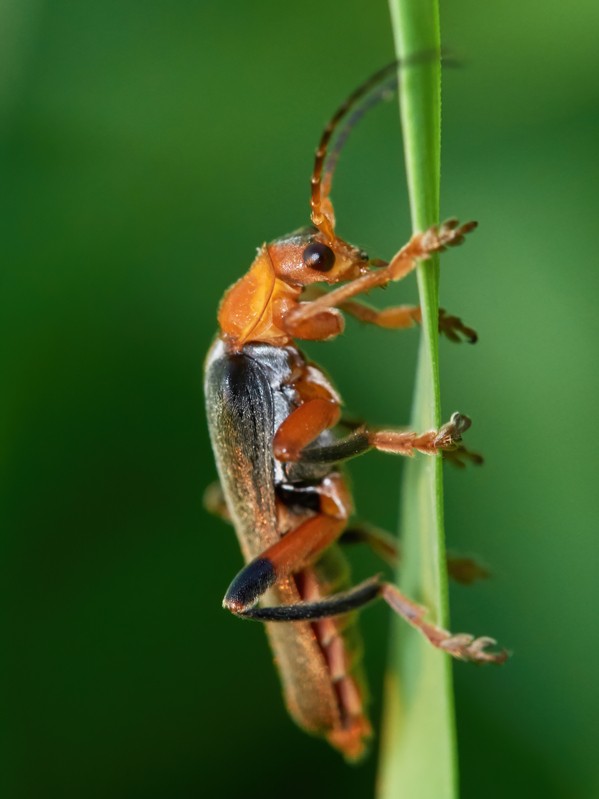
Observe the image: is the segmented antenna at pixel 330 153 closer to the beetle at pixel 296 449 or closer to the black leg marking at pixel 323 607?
the beetle at pixel 296 449

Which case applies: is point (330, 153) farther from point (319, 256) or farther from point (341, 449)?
point (341, 449)

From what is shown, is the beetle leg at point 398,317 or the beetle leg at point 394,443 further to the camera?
the beetle leg at point 398,317

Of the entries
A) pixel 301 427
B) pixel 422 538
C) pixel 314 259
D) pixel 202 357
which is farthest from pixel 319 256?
pixel 202 357

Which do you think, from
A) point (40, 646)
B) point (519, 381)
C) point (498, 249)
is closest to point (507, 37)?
point (498, 249)

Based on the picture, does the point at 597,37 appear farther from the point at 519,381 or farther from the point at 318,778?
the point at 318,778

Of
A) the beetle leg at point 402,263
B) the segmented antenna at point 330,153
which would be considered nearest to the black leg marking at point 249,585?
the beetle leg at point 402,263

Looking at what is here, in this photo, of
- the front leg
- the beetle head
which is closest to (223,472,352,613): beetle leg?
the front leg
